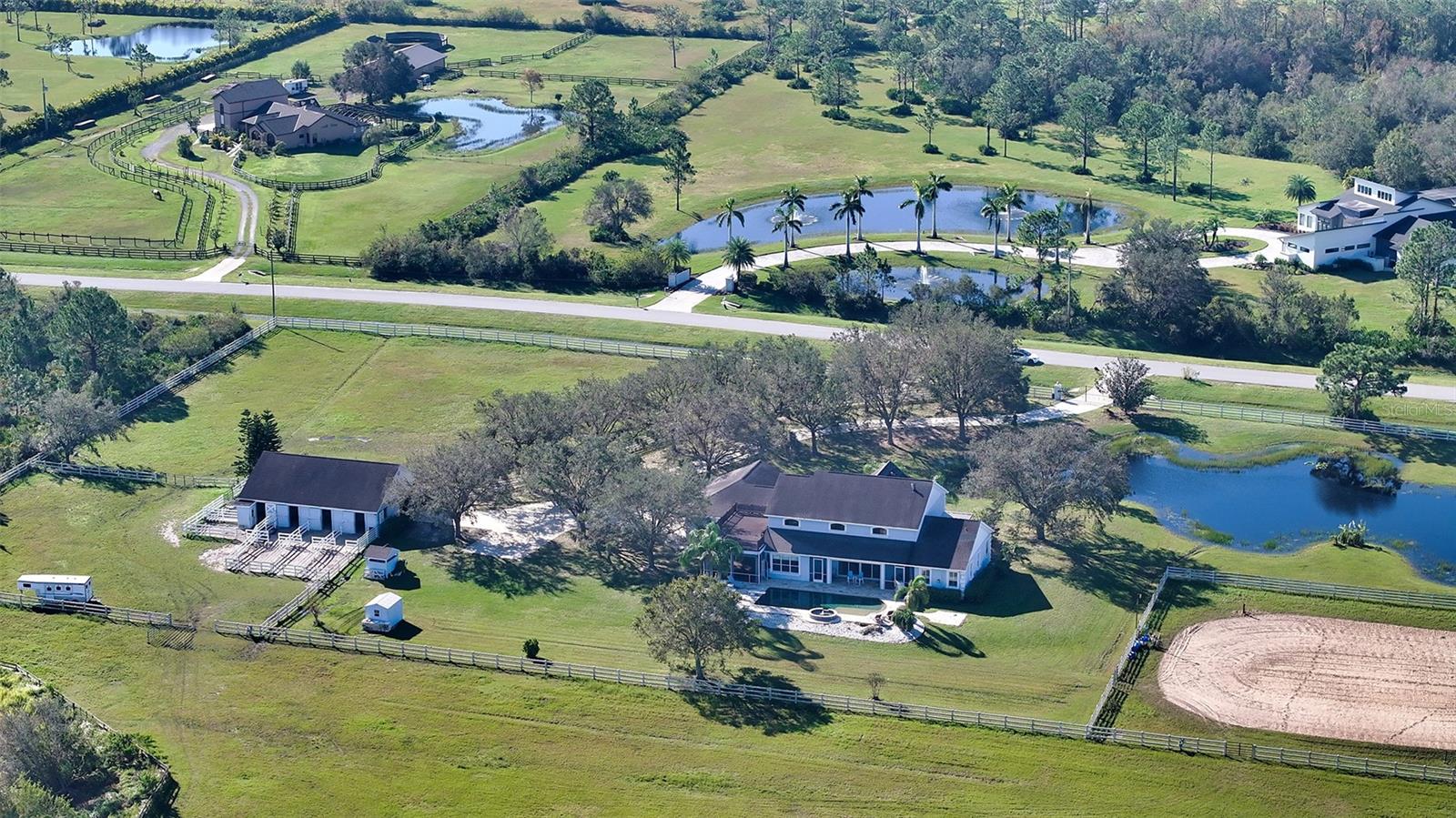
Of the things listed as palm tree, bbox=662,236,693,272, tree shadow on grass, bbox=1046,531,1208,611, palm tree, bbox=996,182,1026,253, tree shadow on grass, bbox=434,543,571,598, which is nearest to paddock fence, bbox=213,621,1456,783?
tree shadow on grass, bbox=434,543,571,598

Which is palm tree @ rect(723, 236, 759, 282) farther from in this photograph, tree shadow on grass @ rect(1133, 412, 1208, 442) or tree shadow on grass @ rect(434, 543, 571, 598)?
tree shadow on grass @ rect(434, 543, 571, 598)

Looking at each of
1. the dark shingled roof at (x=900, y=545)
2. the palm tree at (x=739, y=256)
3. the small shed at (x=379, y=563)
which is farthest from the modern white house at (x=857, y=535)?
the palm tree at (x=739, y=256)

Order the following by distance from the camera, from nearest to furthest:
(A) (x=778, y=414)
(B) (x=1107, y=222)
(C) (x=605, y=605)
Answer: (C) (x=605, y=605) < (A) (x=778, y=414) < (B) (x=1107, y=222)

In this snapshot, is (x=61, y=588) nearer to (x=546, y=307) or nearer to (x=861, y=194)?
(x=546, y=307)

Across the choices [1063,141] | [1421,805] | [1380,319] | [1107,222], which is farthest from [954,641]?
[1063,141]

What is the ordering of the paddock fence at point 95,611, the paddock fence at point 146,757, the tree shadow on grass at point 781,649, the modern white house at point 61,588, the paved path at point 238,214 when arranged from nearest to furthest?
1. the paddock fence at point 146,757
2. the tree shadow on grass at point 781,649
3. the paddock fence at point 95,611
4. the modern white house at point 61,588
5. the paved path at point 238,214

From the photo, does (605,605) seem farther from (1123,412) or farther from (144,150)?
(144,150)

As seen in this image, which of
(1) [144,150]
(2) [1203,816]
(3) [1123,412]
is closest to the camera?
(2) [1203,816]

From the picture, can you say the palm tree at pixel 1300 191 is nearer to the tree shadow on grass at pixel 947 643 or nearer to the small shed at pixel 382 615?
the tree shadow on grass at pixel 947 643
